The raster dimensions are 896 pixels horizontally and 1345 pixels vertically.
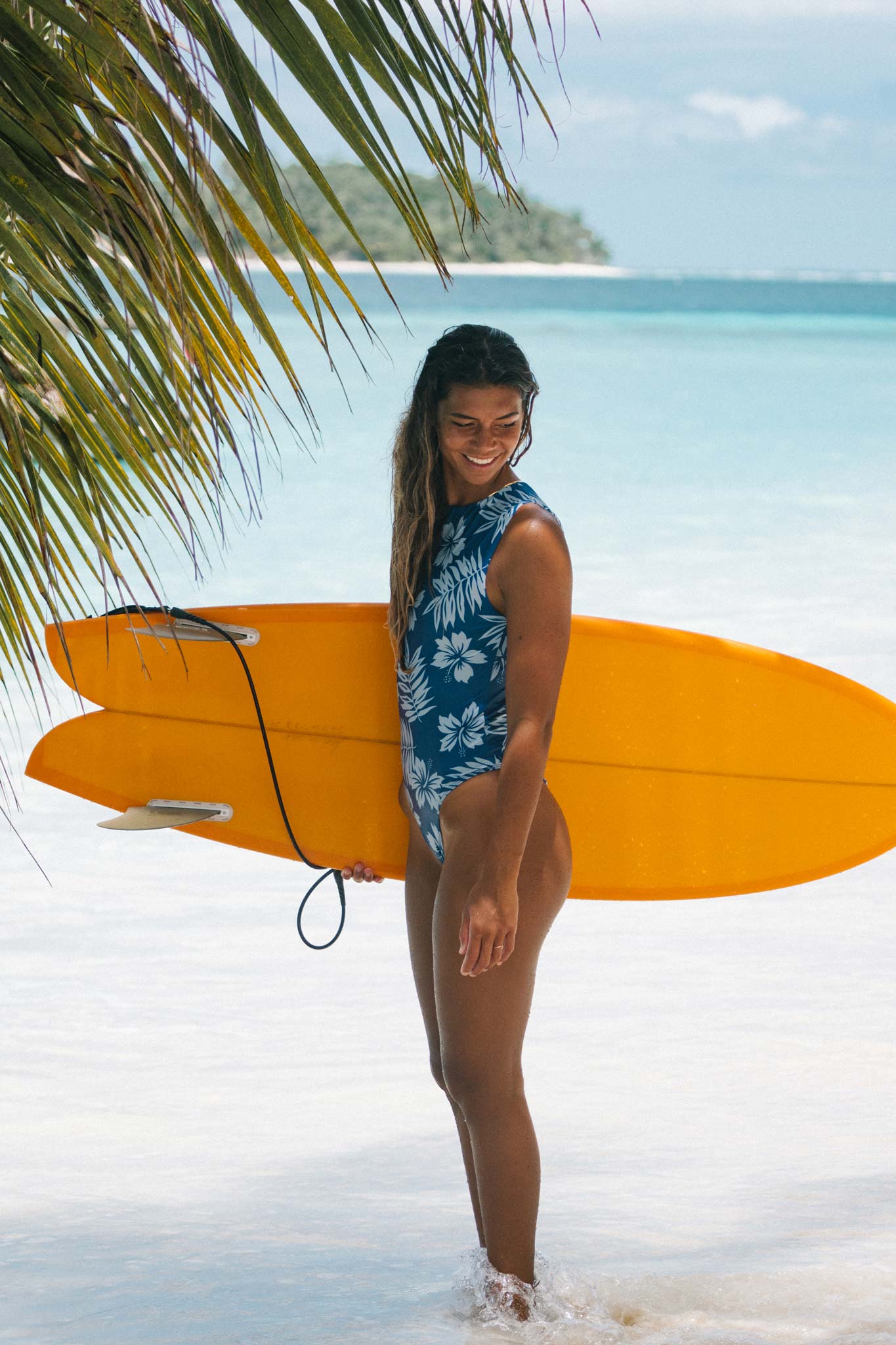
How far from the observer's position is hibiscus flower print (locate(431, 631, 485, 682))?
1.63 meters

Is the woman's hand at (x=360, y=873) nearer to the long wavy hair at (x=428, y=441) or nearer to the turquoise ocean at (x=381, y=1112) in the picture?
the turquoise ocean at (x=381, y=1112)

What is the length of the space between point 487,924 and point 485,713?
0.82 feet

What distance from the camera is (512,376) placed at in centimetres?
162

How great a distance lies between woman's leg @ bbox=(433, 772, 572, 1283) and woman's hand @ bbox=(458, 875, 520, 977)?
55 mm

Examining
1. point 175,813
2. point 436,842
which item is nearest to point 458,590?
point 436,842

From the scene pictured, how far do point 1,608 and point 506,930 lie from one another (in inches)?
24.7

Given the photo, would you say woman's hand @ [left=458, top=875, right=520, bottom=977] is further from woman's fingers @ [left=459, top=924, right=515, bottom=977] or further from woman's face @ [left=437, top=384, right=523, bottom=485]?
woman's face @ [left=437, top=384, right=523, bottom=485]

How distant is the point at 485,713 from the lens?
5.35 feet

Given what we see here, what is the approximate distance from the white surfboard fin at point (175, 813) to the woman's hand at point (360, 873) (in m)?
0.40

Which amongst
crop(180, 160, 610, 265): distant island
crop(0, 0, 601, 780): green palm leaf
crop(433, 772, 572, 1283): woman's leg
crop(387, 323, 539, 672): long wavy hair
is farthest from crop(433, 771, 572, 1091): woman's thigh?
crop(180, 160, 610, 265): distant island

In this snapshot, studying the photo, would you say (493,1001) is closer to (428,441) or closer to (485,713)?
(485,713)

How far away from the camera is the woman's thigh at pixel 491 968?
1.59 m

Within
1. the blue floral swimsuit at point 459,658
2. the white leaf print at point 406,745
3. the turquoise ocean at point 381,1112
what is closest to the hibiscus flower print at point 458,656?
the blue floral swimsuit at point 459,658

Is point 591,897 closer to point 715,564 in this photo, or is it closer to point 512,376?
point 512,376
